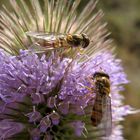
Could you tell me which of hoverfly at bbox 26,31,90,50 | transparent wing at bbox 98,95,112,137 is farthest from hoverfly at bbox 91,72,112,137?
hoverfly at bbox 26,31,90,50

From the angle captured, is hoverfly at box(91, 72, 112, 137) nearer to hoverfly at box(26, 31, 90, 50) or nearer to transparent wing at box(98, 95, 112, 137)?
transparent wing at box(98, 95, 112, 137)

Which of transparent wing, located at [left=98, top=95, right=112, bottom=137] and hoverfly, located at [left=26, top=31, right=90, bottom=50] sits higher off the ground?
hoverfly, located at [left=26, top=31, right=90, bottom=50]

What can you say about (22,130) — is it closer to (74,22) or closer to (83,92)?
(83,92)

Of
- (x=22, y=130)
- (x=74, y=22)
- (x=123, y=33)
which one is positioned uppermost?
(x=123, y=33)

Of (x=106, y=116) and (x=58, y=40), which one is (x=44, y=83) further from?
(x=106, y=116)

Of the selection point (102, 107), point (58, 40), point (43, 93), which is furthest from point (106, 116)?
point (58, 40)

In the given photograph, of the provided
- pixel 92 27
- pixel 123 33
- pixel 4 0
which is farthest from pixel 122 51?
pixel 92 27
